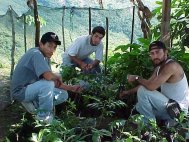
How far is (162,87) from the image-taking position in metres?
4.38

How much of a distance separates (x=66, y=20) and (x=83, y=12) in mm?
429

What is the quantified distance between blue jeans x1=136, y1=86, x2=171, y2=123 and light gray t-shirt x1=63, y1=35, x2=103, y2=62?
73.4 inches

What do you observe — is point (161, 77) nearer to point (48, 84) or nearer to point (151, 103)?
point (151, 103)

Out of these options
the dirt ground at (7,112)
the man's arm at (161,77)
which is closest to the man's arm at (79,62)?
the dirt ground at (7,112)

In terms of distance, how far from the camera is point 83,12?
8.05 m

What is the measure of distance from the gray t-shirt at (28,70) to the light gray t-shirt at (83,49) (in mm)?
1866

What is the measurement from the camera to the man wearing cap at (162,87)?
4156 mm

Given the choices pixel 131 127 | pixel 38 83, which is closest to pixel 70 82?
pixel 38 83

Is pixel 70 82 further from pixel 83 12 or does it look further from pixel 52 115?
pixel 83 12

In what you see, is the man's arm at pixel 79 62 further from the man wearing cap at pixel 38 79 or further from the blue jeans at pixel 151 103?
the blue jeans at pixel 151 103

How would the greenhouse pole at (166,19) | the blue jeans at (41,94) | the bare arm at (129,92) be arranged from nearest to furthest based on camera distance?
the blue jeans at (41,94)
the bare arm at (129,92)
the greenhouse pole at (166,19)

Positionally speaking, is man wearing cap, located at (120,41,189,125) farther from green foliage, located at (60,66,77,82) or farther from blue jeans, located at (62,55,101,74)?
blue jeans, located at (62,55,101,74)

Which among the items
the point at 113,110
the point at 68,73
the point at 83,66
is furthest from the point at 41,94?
the point at 83,66

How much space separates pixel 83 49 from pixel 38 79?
2002mm
